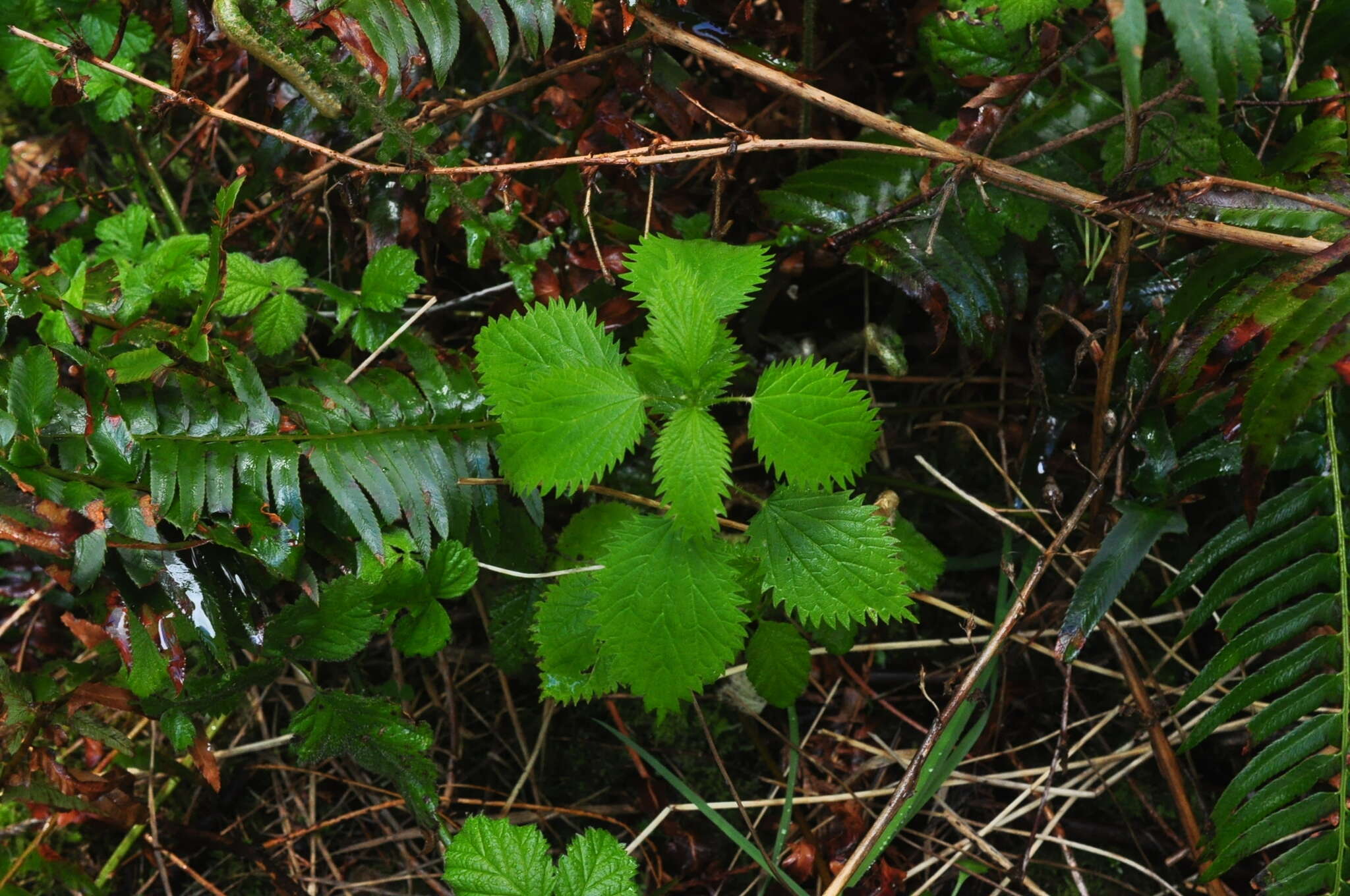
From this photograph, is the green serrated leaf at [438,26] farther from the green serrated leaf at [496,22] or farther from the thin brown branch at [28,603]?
the thin brown branch at [28,603]

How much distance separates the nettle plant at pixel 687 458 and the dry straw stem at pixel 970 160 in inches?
14.8

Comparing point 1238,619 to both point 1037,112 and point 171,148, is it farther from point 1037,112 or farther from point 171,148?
point 171,148

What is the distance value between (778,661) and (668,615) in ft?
1.28

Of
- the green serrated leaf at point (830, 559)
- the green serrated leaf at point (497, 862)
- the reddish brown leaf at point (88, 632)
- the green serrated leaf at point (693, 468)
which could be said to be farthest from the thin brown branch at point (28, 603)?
the green serrated leaf at point (830, 559)

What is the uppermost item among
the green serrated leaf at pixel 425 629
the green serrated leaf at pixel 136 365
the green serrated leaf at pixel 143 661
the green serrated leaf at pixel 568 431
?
the green serrated leaf at pixel 136 365

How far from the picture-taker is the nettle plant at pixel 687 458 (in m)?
1.63

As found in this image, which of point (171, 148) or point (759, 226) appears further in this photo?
point (171, 148)

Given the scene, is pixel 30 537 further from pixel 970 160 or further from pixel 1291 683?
pixel 1291 683

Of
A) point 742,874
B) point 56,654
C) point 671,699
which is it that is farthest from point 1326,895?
point 56,654

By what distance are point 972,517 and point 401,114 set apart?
5.29 ft

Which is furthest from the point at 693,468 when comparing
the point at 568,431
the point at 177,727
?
the point at 177,727

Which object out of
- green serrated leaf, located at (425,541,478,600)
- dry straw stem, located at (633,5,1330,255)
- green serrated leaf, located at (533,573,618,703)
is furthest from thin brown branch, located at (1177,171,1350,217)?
green serrated leaf, located at (425,541,478,600)

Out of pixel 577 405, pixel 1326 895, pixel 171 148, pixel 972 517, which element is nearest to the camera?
pixel 577 405

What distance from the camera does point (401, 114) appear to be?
6.66 ft
